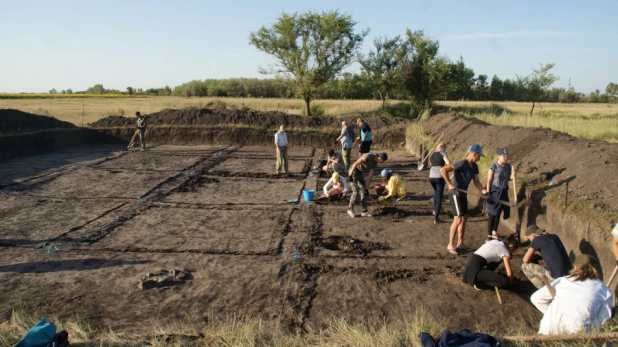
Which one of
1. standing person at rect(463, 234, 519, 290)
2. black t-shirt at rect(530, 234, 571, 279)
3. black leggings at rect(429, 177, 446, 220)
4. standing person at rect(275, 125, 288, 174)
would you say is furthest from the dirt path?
standing person at rect(275, 125, 288, 174)

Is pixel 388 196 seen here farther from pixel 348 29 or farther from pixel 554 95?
pixel 554 95

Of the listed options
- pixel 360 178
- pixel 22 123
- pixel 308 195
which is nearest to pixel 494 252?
pixel 360 178

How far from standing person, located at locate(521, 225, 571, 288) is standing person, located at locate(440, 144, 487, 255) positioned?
4.64 feet

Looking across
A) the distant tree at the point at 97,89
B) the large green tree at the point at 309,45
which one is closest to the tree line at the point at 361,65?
the large green tree at the point at 309,45

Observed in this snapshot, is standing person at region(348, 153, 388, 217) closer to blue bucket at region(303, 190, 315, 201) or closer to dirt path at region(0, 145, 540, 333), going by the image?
dirt path at region(0, 145, 540, 333)

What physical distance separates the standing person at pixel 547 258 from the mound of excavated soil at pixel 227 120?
17853mm

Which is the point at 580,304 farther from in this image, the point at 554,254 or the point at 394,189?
the point at 394,189

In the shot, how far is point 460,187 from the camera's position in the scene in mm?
7742

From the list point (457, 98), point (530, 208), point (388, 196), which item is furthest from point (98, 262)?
point (457, 98)

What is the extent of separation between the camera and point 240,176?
14.0 meters

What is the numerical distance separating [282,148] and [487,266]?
28.7 feet

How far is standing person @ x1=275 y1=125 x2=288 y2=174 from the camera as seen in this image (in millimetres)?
13820

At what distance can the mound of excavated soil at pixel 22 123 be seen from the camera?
760 inches

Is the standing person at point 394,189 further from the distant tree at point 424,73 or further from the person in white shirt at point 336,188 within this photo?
the distant tree at point 424,73
